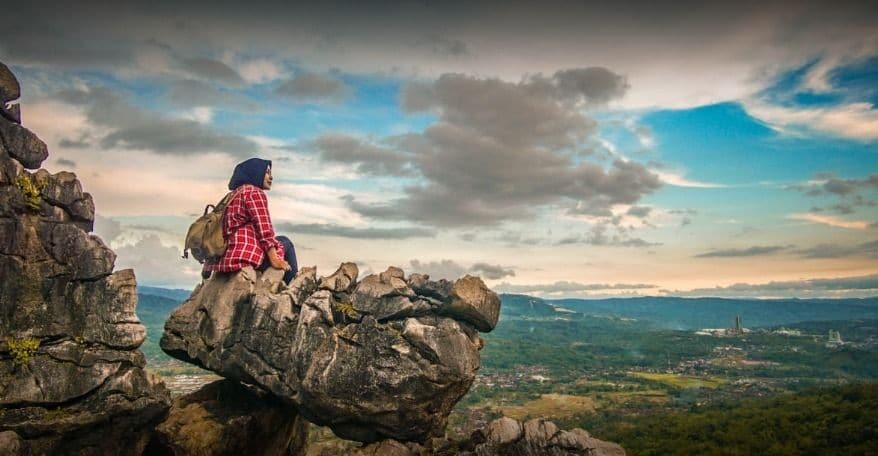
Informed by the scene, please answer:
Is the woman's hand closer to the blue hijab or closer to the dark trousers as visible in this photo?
the dark trousers

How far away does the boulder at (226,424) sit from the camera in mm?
A: 21625

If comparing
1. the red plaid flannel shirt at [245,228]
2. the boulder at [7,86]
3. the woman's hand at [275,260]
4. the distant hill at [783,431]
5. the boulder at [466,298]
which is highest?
the boulder at [7,86]

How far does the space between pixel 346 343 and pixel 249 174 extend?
862 cm

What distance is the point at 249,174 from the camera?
23.2 m

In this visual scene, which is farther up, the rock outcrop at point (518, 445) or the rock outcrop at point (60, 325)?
the rock outcrop at point (60, 325)

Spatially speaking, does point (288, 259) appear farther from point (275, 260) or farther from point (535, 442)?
point (535, 442)

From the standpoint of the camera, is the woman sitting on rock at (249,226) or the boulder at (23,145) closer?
the boulder at (23,145)

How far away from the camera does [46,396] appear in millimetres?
17938

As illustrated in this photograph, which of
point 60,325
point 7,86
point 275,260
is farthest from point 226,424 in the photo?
point 7,86

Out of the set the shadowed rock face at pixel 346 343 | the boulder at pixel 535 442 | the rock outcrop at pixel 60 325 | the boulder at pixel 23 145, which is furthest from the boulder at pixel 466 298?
the boulder at pixel 23 145

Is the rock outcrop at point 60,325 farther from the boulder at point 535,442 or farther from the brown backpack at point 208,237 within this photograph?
the boulder at point 535,442

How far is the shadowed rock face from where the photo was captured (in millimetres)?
20891

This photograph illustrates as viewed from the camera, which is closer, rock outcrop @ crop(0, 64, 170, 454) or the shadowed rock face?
rock outcrop @ crop(0, 64, 170, 454)

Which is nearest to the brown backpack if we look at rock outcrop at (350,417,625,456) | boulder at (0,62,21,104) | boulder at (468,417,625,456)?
boulder at (0,62,21,104)
